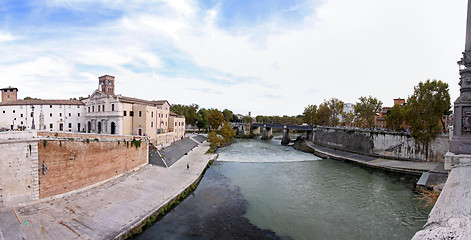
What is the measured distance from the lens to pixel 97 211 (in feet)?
38.1

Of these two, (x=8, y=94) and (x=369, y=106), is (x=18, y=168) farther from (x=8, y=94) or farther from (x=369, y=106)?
(x=369, y=106)

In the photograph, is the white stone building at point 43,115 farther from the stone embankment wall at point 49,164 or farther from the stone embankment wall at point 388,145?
the stone embankment wall at point 388,145

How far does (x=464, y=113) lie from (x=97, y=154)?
19.7 metres

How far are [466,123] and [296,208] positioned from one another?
952 centimetres

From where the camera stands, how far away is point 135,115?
2864 centimetres

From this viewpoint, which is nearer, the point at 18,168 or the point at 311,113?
the point at 18,168

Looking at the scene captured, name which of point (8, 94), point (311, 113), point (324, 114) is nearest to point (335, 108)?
point (324, 114)

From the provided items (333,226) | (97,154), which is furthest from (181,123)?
(333,226)

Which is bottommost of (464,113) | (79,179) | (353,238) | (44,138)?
(353,238)

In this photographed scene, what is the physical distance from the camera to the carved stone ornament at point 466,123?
9.36m

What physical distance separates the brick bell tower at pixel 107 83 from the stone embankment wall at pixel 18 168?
25.2 m

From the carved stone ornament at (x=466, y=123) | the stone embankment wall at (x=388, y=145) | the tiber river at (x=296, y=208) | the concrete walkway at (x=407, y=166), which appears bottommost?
the tiber river at (x=296, y=208)

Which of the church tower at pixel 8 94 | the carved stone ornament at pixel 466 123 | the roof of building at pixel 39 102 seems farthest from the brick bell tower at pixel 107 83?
the carved stone ornament at pixel 466 123

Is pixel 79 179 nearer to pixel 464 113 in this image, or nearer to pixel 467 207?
pixel 467 207
